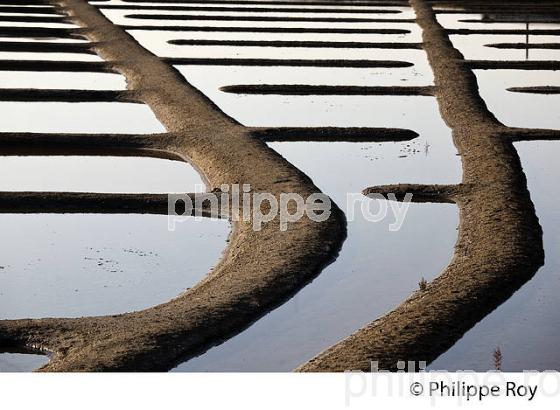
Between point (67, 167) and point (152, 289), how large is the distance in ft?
9.38

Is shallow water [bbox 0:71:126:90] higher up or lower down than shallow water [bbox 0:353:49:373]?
higher up

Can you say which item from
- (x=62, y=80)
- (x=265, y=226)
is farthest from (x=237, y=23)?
(x=265, y=226)

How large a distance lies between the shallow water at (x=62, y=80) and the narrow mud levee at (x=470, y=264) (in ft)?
13.2

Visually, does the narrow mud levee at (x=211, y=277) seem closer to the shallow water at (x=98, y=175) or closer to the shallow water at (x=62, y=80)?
the shallow water at (x=98, y=175)

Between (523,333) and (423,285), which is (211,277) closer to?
(423,285)

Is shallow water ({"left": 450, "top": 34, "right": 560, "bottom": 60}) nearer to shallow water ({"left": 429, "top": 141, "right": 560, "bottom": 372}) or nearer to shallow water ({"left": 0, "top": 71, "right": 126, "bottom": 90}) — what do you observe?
shallow water ({"left": 0, "top": 71, "right": 126, "bottom": 90})

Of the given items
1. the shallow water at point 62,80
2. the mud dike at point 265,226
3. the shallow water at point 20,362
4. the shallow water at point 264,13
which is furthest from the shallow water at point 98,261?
the shallow water at point 264,13

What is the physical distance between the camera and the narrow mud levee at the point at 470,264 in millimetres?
5102

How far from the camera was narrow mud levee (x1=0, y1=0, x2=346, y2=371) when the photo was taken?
506 centimetres

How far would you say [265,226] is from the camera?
682 centimetres

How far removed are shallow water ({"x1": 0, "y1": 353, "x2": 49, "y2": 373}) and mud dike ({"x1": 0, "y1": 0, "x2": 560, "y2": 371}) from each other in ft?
0.19

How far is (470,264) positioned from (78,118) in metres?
5.24

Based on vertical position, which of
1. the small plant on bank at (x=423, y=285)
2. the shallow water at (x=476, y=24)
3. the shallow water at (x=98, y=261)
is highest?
the shallow water at (x=476, y=24)

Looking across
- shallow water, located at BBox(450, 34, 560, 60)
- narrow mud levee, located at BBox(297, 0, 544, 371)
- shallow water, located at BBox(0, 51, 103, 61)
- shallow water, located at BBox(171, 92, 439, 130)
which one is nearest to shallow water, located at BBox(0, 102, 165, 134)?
shallow water, located at BBox(171, 92, 439, 130)
